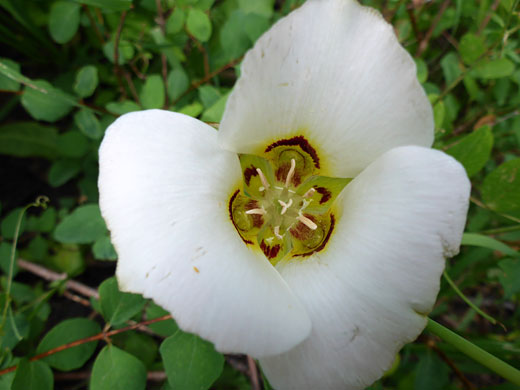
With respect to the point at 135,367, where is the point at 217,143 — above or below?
above

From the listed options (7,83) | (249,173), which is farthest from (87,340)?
(7,83)

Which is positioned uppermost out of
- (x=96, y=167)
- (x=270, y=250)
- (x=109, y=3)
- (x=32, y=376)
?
(x=109, y=3)

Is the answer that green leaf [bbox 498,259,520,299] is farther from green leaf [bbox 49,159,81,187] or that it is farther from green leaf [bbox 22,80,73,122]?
green leaf [bbox 49,159,81,187]

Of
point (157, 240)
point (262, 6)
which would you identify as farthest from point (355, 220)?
point (262, 6)

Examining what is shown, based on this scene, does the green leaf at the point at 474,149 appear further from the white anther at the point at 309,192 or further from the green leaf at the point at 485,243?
the white anther at the point at 309,192

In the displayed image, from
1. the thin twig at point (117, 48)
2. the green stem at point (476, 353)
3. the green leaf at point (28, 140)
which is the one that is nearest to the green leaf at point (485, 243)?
the green stem at point (476, 353)

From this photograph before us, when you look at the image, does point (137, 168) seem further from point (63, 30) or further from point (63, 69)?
point (63, 69)

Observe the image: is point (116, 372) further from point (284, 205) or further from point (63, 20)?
point (63, 20)

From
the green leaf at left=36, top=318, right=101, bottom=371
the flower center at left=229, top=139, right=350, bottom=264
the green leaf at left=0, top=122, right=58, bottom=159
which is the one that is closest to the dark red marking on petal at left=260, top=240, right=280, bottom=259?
the flower center at left=229, top=139, right=350, bottom=264
